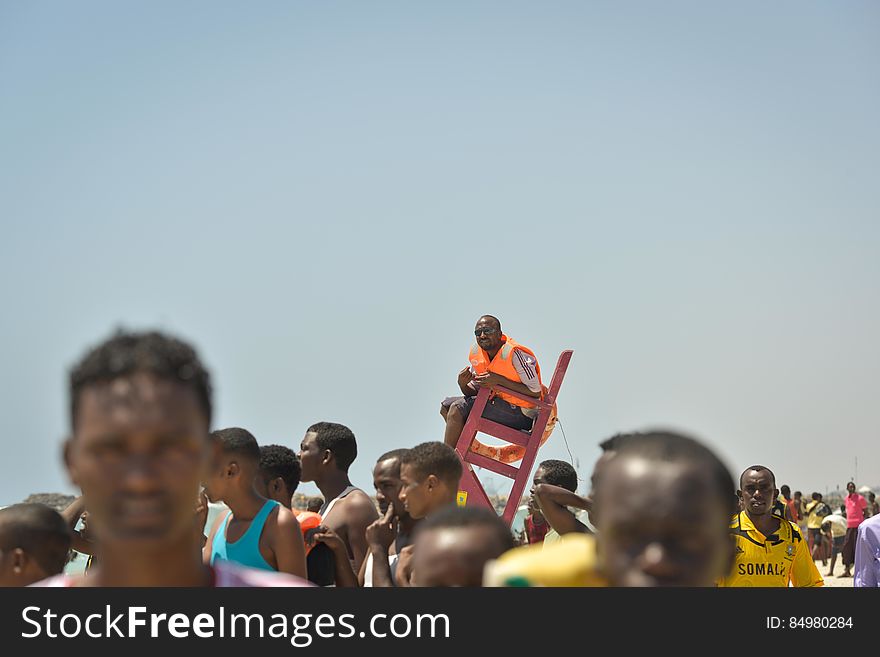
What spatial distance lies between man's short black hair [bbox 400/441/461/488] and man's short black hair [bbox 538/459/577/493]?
1991 millimetres

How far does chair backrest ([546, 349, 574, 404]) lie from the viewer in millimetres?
8305

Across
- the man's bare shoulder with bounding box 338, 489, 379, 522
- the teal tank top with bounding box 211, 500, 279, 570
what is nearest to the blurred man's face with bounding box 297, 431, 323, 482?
the man's bare shoulder with bounding box 338, 489, 379, 522

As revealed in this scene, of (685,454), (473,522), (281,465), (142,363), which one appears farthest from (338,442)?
(685,454)

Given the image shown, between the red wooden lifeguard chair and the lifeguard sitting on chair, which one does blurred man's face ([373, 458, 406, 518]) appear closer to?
the red wooden lifeguard chair

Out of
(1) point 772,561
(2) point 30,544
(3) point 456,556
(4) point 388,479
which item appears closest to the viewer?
(3) point 456,556

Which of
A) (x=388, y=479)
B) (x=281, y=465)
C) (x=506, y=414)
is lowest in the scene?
(x=388, y=479)

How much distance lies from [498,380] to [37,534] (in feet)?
15.4

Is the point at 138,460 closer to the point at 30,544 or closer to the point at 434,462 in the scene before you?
the point at 30,544

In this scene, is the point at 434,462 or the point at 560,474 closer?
the point at 434,462

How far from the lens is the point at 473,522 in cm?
306

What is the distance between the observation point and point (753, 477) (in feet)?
24.0
